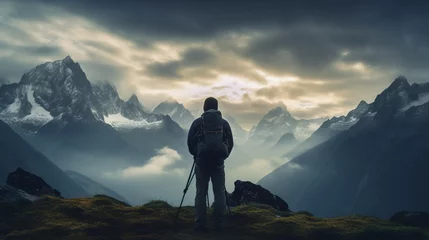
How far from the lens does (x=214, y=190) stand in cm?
2211

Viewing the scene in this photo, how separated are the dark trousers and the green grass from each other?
2.59 ft

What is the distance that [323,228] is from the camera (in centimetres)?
2106

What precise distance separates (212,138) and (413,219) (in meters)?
12.6

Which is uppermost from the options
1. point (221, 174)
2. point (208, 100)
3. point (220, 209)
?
point (208, 100)

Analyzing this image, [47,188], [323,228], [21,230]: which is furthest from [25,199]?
[323,228]

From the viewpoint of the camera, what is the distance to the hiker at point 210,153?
2162 centimetres

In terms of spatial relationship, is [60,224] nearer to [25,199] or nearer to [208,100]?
[25,199]

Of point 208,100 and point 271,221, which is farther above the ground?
point 208,100

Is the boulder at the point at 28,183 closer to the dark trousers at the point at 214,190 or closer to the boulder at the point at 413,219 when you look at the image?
the dark trousers at the point at 214,190

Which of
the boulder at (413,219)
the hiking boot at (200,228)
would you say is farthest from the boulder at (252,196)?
the hiking boot at (200,228)

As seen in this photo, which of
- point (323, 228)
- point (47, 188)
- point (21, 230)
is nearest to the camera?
point (21, 230)

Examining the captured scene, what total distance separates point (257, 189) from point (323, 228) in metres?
19.5

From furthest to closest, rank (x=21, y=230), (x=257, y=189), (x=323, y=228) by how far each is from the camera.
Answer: (x=257, y=189)
(x=323, y=228)
(x=21, y=230)

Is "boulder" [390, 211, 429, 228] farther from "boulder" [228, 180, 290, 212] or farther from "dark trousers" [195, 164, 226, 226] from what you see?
"boulder" [228, 180, 290, 212]
